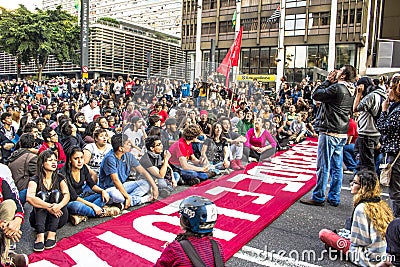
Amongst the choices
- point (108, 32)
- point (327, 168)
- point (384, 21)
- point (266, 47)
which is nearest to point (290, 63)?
point (266, 47)

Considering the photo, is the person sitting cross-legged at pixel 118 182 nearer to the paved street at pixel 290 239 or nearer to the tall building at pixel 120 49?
the paved street at pixel 290 239

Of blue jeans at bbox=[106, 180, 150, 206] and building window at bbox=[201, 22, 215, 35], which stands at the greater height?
building window at bbox=[201, 22, 215, 35]

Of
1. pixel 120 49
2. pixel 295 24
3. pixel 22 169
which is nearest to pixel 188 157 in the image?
pixel 22 169

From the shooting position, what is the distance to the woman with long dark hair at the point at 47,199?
12.8 feet

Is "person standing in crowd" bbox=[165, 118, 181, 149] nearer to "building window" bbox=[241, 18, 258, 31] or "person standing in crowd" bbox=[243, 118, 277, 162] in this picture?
"person standing in crowd" bbox=[243, 118, 277, 162]

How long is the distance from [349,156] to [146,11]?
242 ft

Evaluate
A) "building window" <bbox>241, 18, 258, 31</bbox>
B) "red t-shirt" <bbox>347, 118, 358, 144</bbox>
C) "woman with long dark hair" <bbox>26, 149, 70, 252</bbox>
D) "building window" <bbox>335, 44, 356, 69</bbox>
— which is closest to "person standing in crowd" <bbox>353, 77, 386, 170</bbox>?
"red t-shirt" <bbox>347, 118, 358, 144</bbox>

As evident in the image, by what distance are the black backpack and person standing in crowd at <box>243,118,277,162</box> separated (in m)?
1.36

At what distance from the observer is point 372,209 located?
324 cm

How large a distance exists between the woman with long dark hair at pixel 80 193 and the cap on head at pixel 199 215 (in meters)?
2.71

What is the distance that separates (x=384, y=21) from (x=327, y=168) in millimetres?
29101

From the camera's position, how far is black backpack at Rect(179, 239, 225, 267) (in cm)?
206

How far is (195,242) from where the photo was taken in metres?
2.13

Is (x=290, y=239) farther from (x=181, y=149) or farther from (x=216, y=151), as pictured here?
(x=181, y=149)
